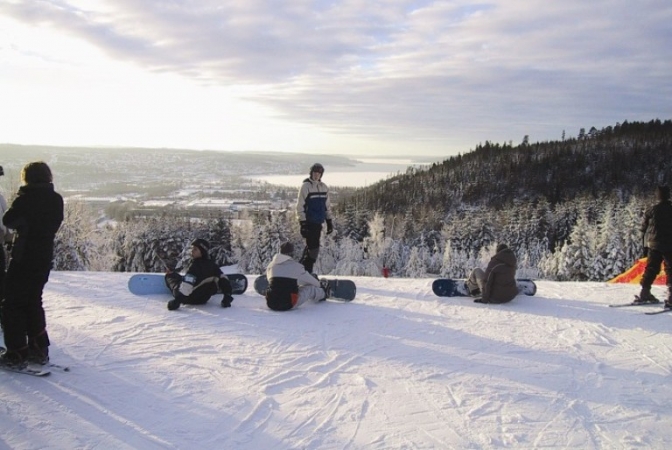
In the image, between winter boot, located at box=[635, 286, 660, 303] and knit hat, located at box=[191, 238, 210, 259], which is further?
winter boot, located at box=[635, 286, 660, 303]

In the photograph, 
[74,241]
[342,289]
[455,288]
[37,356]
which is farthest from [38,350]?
[74,241]

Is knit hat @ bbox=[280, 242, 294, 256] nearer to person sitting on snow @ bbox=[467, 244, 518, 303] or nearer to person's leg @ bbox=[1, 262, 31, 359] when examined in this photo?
person sitting on snow @ bbox=[467, 244, 518, 303]

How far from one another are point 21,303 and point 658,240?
830 cm

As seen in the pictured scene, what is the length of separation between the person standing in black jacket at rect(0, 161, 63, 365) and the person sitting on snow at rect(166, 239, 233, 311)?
2.39 meters

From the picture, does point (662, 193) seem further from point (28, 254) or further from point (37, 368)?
point (37, 368)

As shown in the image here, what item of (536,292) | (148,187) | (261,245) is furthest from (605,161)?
(536,292)

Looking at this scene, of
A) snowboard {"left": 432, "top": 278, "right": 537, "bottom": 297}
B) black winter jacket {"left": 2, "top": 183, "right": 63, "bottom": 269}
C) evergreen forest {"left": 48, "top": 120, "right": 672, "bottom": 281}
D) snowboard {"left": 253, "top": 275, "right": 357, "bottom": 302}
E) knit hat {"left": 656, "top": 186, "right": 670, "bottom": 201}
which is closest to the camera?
black winter jacket {"left": 2, "top": 183, "right": 63, "bottom": 269}

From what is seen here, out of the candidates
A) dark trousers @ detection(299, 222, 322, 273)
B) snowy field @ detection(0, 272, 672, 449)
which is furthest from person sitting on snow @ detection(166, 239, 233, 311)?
dark trousers @ detection(299, 222, 322, 273)

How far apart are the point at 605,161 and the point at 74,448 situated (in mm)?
139783

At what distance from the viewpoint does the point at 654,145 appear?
122 meters

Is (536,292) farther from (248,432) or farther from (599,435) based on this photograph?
(248,432)

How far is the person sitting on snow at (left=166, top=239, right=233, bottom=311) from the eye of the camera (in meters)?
6.71

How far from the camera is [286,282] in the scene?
671 centimetres

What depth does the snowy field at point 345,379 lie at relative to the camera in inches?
137
